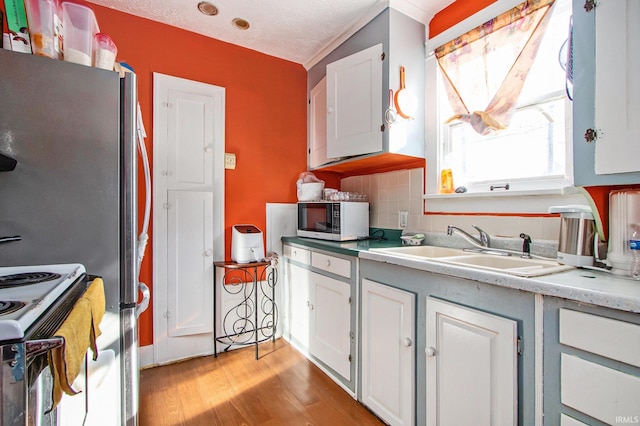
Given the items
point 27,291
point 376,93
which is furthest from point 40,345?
point 376,93

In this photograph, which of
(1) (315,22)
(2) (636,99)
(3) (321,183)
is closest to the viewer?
(2) (636,99)

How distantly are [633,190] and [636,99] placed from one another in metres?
0.31

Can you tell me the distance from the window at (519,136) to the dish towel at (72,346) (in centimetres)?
179

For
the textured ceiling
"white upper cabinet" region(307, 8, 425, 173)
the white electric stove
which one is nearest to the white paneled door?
the textured ceiling

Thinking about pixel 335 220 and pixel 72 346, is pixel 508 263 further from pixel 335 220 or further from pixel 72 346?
pixel 72 346

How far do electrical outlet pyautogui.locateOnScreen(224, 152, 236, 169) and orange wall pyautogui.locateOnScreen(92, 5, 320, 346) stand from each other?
5 centimetres

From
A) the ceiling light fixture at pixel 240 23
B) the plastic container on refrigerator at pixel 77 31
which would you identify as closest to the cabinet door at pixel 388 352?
the plastic container on refrigerator at pixel 77 31

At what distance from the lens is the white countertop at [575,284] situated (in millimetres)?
770

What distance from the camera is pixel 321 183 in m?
2.52

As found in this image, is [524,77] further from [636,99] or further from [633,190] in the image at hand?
[633,190]

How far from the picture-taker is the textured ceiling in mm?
1928

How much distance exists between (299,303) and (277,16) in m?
2.09

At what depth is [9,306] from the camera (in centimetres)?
60

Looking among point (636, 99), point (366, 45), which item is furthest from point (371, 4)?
point (636, 99)
